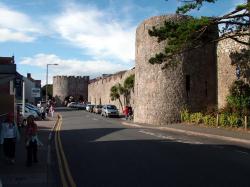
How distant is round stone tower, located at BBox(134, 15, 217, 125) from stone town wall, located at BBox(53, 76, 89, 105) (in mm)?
87609

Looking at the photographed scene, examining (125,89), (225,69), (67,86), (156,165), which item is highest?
(67,86)

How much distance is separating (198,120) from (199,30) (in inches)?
446

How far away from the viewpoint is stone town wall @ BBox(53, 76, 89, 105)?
13188 cm

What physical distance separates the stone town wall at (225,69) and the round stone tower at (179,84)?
1.20 metres

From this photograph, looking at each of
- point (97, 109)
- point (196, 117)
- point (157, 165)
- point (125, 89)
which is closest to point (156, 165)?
point (157, 165)

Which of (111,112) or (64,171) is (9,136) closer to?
(64,171)

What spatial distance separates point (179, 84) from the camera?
43.9 meters

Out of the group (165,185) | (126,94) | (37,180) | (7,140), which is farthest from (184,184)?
(126,94)

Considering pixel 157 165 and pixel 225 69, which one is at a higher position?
pixel 225 69

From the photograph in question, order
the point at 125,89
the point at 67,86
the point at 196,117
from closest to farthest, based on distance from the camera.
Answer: the point at 196,117, the point at 125,89, the point at 67,86

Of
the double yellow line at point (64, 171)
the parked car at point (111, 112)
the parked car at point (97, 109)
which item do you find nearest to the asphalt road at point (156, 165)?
the double yellow line at point (64, 171)

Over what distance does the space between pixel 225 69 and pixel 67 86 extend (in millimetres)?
92697

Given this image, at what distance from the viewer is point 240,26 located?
97.1 feet

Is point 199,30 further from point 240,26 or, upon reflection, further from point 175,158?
point 175,158
